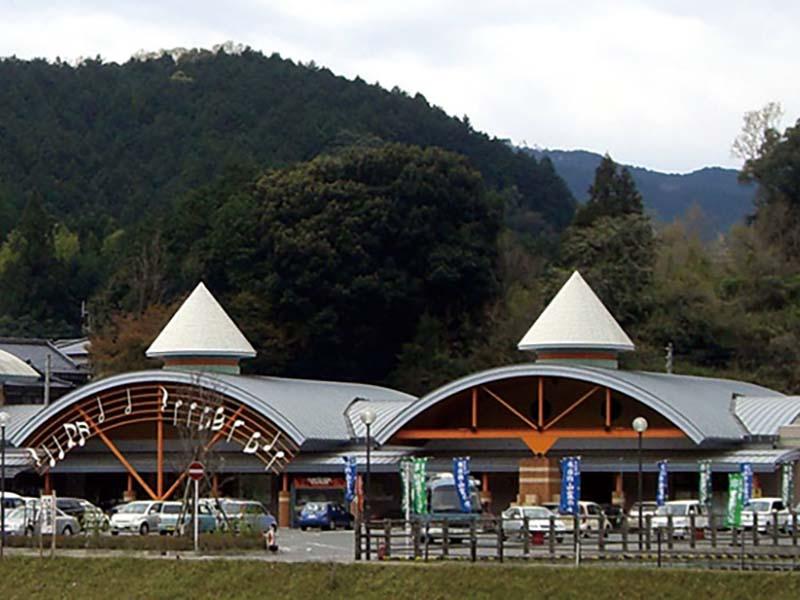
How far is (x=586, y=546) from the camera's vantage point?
32.1 m

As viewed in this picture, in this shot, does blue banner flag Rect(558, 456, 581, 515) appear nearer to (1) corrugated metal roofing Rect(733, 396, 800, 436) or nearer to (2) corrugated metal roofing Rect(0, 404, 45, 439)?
(1) corrugated metal roofing Rect(733, 396, 800, 436)

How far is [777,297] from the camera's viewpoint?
73.1m

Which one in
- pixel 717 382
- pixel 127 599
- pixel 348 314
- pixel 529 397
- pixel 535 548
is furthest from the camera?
pixel 348 314

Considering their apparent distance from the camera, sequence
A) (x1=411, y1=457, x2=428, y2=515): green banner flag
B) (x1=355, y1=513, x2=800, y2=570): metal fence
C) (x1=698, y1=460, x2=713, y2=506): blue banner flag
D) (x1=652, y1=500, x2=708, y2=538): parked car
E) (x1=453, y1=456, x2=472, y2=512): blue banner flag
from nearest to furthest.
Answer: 1. (x1=355, y1=513, x2=800, y2=570): metal fence
2. (x1=652, y1=500, x2=708, y2=538): parked car
3. (x1=453, y1=456, x2=472, y2=512): blue banner flag
4. (x1=411, y1=457, x2=428, y2=515): green banner flag
5. (x1=698, y1=460, x2=713, y2=506): blue banner flag

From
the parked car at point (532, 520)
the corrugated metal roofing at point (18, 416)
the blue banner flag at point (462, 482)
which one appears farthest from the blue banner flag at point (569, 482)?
the corrugated metal roofing at point (18, 416)

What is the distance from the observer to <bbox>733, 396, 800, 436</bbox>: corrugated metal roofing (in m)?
48.1

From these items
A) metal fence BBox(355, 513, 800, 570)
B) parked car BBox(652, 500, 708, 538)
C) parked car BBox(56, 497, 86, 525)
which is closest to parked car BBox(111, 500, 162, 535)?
parked car BBox(56, 497, 86, 525)

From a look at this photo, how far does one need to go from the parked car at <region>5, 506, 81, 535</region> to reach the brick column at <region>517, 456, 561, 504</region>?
1363 centimetres

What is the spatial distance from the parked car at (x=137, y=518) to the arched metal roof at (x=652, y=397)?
931cm

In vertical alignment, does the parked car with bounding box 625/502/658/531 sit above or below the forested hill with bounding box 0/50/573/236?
below

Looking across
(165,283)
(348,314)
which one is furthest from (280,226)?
(165,283)

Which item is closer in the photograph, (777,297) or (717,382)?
(717,382)

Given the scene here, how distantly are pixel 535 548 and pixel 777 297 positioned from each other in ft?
143

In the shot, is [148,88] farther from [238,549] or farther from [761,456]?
[238,549]
